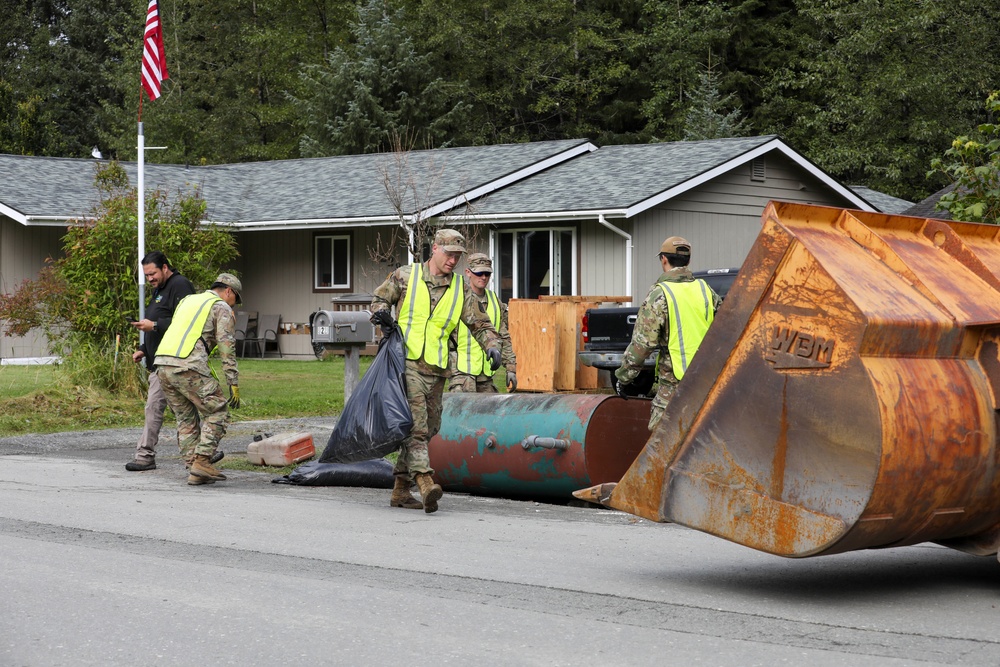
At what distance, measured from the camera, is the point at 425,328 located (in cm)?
969

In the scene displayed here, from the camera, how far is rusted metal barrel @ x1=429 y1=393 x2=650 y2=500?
988 cm

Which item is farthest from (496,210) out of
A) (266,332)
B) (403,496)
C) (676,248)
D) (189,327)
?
(676,248)

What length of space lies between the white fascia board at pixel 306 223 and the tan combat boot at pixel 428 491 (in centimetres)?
1582

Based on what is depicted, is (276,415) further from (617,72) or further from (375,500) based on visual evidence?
(617,72)

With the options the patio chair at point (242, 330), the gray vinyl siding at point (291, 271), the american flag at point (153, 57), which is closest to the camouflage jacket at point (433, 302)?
the american flag at point (153, 57)

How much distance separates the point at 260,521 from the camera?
916 cm

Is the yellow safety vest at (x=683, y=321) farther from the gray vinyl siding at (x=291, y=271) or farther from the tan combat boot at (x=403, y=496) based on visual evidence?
the gray vinyl siding at (x=291, y=271)

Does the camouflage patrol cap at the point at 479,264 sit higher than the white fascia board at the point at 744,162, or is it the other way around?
the white fascia board at the point at 744,162

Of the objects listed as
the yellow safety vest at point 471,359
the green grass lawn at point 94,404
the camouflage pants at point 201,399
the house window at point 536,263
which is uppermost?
the house window at point 536,263

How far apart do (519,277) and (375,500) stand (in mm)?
14909

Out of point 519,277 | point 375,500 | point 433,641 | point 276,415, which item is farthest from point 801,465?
point 519,277

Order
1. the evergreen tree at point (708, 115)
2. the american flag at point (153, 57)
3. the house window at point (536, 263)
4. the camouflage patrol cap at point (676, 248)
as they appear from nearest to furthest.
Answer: the camouflage patrol cap at point (676, 248) < the american flag at point (153, 57) < the house window at point (536, 263) < the evergreen tree at point (708, 115)

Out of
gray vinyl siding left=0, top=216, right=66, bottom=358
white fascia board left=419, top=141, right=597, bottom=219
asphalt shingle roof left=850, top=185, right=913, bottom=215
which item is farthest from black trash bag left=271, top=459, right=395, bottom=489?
asphalt shingle roof left=850, top=185, right=913, bottom=215

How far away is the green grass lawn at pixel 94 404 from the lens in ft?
51.4
